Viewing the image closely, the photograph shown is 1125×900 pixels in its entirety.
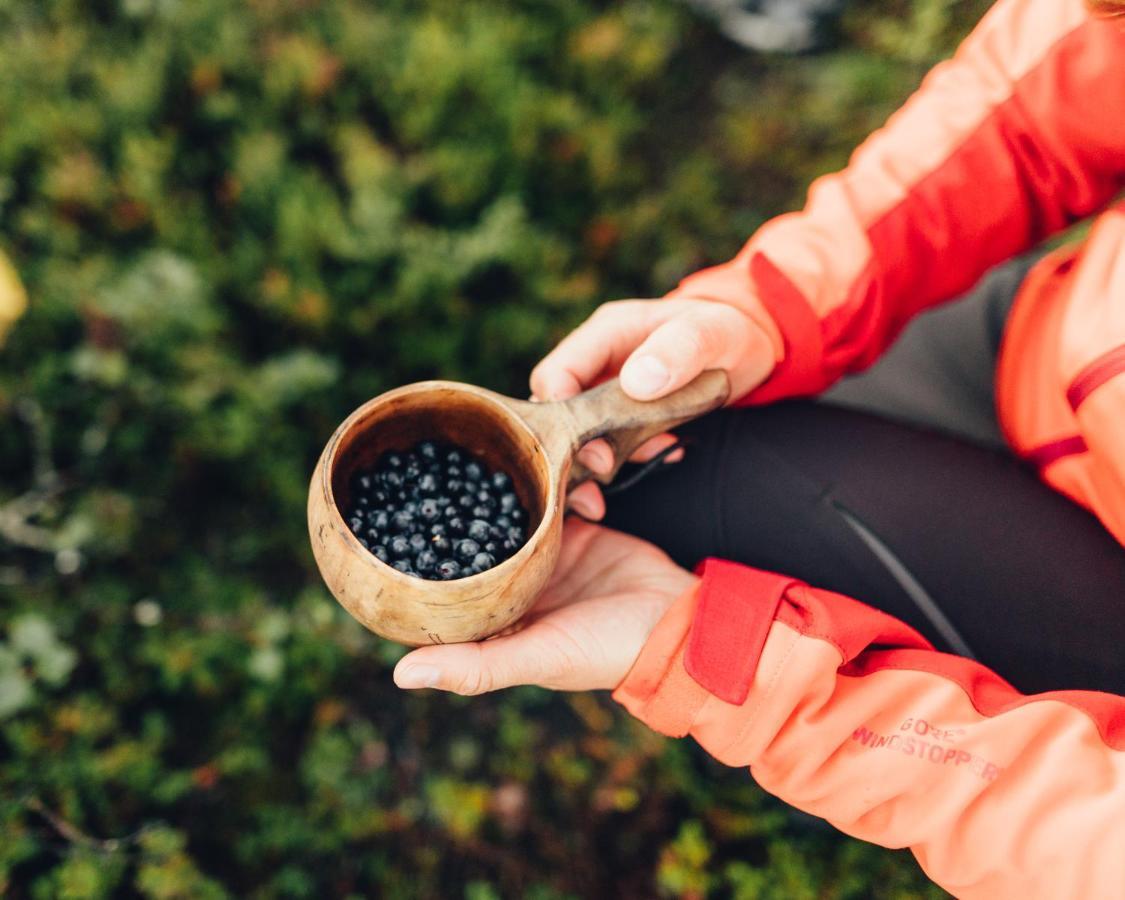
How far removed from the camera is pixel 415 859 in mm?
1879

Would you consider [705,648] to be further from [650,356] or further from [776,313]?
[776,313]

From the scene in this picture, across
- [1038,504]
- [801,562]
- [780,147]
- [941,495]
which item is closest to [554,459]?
[801,562]

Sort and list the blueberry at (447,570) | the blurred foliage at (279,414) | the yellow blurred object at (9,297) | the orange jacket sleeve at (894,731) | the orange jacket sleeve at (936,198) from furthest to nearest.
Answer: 1. the yellow blurred object at (9,297)
2. the blurred foliage at (279,414)
3. the orange jacket sleeve at (936,198)
4. the blueberry at (447,570)
5. the orange jacket sleeve at (894,731)

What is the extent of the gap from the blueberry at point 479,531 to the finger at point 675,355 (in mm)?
334

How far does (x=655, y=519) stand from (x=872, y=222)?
74 cm

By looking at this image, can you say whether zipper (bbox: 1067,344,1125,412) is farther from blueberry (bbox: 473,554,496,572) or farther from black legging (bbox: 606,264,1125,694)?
blueberry (bbox: 473,554,496,572)

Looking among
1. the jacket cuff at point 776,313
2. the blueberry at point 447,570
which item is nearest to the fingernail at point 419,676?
the blueberry at point 447,570

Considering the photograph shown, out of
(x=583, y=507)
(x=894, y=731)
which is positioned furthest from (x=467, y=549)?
(x=894, y=731)

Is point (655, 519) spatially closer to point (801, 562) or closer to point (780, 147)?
point (801, 562)

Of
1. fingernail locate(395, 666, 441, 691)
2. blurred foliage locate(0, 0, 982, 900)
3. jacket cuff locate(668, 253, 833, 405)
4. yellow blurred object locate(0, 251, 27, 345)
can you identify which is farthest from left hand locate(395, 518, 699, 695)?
yellow blurred object locate(0, 251, 27, 345)

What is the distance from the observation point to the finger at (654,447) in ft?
5.09

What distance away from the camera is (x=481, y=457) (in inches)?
58.0

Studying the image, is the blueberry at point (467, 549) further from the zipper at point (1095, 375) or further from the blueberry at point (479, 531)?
the zipper at point (1095, 375)

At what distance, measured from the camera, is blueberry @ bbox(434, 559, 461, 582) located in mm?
1223
